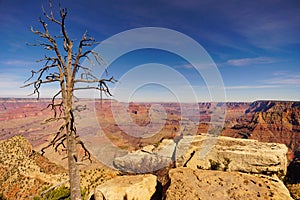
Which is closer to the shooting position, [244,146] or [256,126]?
[244,146]

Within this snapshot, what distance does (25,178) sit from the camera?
3781 cm

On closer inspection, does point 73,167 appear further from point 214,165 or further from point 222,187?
point 214,165

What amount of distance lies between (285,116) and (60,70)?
211 m

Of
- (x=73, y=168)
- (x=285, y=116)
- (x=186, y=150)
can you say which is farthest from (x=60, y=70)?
(x=285, y=116)

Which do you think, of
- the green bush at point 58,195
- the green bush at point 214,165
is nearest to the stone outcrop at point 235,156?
the green bush at point 214,165

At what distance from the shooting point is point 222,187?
333 inches

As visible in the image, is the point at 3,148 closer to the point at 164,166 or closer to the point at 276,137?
the point at 164,166

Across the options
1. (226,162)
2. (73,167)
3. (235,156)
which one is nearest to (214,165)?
(226,162)

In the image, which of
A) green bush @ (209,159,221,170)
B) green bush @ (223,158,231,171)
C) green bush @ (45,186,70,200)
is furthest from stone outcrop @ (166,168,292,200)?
green bush @ (45,186,70,200)

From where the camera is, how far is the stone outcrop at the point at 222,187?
785 centimetres

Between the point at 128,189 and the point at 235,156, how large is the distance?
265 inches

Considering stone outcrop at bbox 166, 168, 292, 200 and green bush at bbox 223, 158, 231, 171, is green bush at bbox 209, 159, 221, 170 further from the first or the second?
stone outcrop at bbox 166, 168, 292, 200

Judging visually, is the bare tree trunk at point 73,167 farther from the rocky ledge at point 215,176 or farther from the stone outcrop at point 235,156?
the stone outcrop at point 235,156

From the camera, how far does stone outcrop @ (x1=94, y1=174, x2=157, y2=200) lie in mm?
9680
